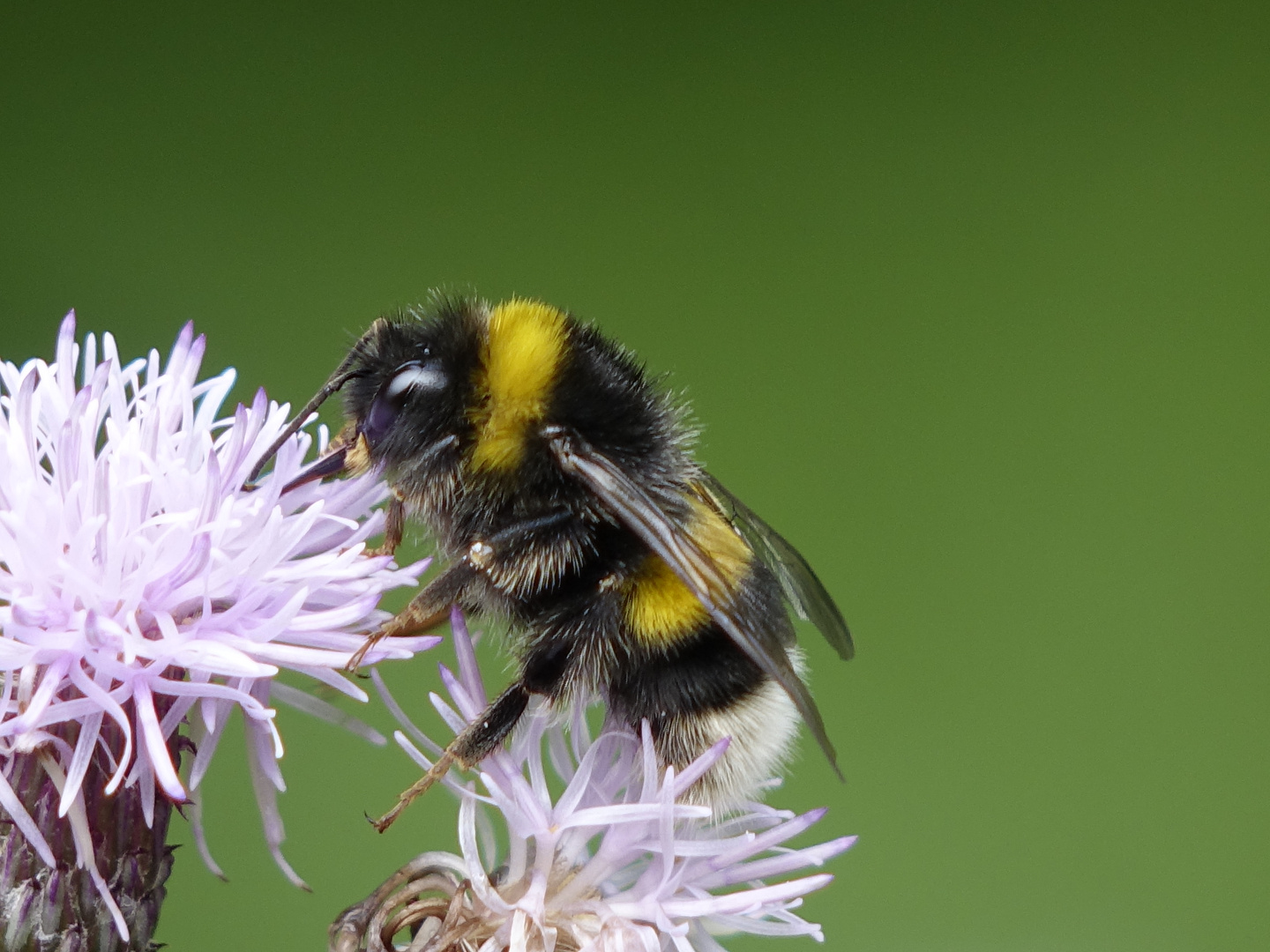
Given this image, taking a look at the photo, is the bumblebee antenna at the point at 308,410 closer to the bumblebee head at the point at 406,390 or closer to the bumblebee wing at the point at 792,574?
the bumblebee head at the point at 406,390

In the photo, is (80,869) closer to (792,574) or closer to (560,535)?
(560,535)

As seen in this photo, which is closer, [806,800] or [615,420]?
[615,420]

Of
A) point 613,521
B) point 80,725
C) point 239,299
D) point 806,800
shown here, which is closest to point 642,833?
point 613,521

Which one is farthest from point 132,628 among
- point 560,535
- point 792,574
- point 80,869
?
point 792,574

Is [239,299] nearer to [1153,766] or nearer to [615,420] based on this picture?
[615,420]

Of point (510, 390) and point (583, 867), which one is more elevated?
point (510, 390)
